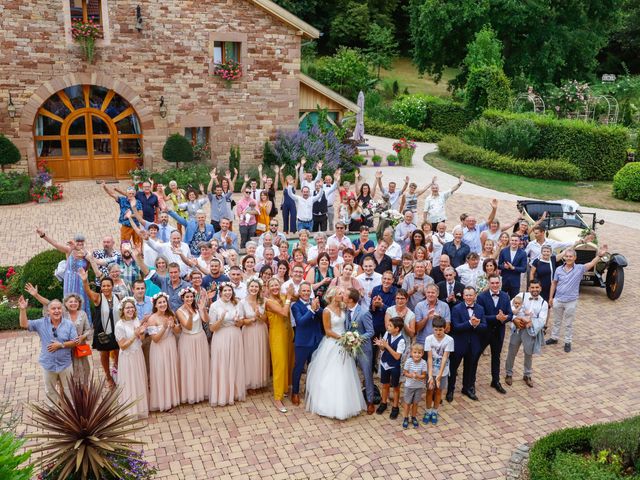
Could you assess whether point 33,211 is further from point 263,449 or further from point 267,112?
point 263,449

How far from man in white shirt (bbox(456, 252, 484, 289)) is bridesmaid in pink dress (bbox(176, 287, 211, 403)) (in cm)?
428

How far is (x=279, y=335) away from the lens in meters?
9.22

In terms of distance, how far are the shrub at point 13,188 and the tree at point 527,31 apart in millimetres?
26587

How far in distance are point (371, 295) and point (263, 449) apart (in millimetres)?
2705

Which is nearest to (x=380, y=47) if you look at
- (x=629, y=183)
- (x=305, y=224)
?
(x=629, y=183)

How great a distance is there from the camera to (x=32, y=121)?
20750 millimetres

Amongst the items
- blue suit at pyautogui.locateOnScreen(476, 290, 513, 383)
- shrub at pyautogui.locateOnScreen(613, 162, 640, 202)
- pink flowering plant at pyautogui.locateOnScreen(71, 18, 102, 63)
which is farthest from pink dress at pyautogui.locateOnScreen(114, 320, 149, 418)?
shrub at pyautogui.locateOnScreen(613, 162, 640, 202)

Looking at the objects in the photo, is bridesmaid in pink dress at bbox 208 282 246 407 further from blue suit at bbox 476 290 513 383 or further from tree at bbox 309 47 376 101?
tree at bbox 309 47 376 101

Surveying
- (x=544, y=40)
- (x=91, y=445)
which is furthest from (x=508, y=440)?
(x=544, y=40)

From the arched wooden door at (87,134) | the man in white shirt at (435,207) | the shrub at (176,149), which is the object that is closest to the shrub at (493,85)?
the shrub at (176,149)

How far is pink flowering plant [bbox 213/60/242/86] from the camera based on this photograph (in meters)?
22.1

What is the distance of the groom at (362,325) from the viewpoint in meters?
8.87

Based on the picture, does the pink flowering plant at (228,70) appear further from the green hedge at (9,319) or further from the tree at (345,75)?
the tree at (345,75)

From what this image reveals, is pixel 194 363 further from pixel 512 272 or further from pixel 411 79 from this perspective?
pixel 411 79
